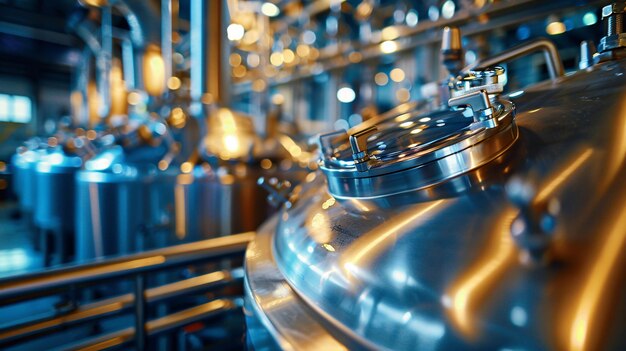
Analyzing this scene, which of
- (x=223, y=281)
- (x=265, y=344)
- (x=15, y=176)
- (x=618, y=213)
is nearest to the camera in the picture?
(x=618, y=213)

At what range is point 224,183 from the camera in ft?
5.69

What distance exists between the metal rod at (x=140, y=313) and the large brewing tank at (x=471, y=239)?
0.39 m

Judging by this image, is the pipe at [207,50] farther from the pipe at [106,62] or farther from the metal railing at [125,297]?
the pipe at [106,62]

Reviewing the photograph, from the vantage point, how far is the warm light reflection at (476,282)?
0.41 m

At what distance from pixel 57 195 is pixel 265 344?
3166mm

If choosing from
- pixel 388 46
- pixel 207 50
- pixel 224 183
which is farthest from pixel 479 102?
pixel 388 46

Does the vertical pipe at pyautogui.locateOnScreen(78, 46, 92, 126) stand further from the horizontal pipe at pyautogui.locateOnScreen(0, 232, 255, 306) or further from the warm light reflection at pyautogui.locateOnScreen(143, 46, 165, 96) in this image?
A: the horizontal pipe at pyautogui.locateOnScreen(0, 232, 255, 306)

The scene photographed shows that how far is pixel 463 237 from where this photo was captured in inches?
19.1

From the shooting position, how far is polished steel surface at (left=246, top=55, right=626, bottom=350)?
380 millimetres

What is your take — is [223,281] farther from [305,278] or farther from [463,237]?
[463,237]

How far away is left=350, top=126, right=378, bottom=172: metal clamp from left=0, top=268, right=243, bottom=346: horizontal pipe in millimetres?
734

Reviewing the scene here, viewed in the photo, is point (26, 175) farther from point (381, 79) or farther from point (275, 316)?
point (275, 316)

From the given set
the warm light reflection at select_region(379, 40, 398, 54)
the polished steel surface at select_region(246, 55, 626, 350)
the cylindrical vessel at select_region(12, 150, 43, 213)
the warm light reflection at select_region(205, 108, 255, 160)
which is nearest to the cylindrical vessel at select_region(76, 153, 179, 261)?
the warm light reflection at select_region(205, 108, 255, 160)

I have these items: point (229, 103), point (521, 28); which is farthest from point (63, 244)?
point (521, 28)
